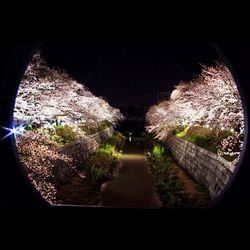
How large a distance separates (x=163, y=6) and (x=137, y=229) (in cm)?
281

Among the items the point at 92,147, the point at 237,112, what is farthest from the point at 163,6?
the point at 92,147

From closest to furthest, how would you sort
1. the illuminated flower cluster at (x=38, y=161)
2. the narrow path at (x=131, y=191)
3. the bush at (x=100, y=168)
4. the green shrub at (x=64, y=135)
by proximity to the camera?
the illuminated flower cluster at (x=38, y=161) → the narrow path at (x=131, y=191) → the bush at (x=100, y=168) → the green shrub at (x=64, y=135)

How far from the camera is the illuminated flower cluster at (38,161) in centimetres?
1091

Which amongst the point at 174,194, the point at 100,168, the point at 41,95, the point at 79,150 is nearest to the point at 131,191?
the point at 174,194

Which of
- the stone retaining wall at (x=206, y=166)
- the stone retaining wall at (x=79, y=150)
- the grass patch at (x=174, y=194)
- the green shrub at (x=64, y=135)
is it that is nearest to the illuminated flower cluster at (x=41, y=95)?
the green shrub at (x=64, y=135)

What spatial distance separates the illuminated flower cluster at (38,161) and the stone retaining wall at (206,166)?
6.04 metres

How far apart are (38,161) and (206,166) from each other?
789 centimetres

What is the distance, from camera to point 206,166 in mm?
15375

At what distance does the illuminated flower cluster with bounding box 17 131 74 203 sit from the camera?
1091cm

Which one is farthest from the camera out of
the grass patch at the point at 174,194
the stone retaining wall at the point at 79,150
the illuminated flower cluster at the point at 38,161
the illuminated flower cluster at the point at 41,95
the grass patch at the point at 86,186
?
the stone retaining wall at the point at 79,150

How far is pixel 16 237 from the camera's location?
13.9 ft

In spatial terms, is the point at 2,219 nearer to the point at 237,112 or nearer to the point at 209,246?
the point at 209,246

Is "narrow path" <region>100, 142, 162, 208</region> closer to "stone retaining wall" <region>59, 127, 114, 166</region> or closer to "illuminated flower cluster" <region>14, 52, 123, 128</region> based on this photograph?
"stone retaining wall" <region>59, 127, 114, 166</region>

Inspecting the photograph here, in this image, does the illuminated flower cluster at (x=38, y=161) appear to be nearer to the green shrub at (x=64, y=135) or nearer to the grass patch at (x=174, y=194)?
the green shrub at (x=64, y=135)
